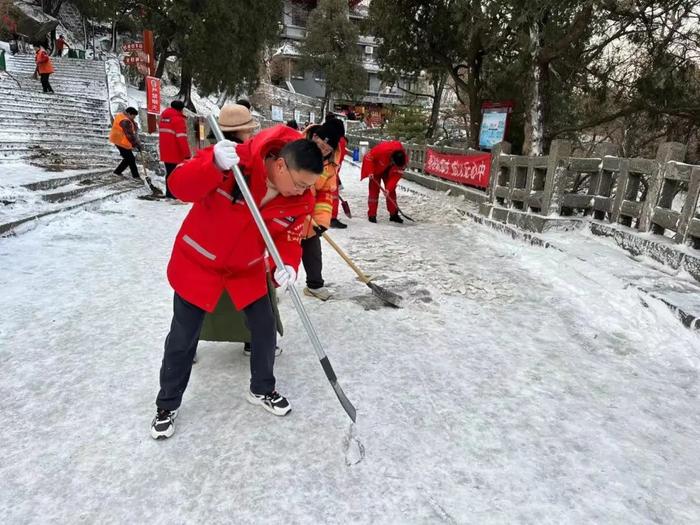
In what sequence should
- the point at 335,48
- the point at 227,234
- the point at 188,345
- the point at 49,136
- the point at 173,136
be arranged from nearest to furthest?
the point at 227,234 → the point at 188,345 → the point at 173,136 → the point at 49,136 → the point at 335,48

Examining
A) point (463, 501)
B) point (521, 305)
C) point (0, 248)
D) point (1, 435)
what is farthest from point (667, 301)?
point (0, 248)

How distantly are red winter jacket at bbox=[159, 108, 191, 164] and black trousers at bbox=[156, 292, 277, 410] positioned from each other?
6.44 m

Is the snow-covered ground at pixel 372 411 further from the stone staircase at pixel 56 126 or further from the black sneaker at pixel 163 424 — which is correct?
the stone staircase at pixel 56 126

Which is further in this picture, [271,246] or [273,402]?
[273,402]

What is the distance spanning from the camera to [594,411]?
101 inches

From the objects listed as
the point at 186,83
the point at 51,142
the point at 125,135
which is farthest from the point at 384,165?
the point at 186,83

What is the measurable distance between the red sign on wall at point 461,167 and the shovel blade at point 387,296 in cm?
523

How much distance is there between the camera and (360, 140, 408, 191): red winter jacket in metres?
7.65

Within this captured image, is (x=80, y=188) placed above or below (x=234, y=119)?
below

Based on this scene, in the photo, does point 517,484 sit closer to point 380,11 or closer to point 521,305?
point 521,305

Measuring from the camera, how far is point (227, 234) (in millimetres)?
2037

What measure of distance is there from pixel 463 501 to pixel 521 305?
8.47ft

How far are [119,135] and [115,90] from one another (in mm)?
7641

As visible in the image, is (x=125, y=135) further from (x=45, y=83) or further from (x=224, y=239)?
(x=45, y=83)
